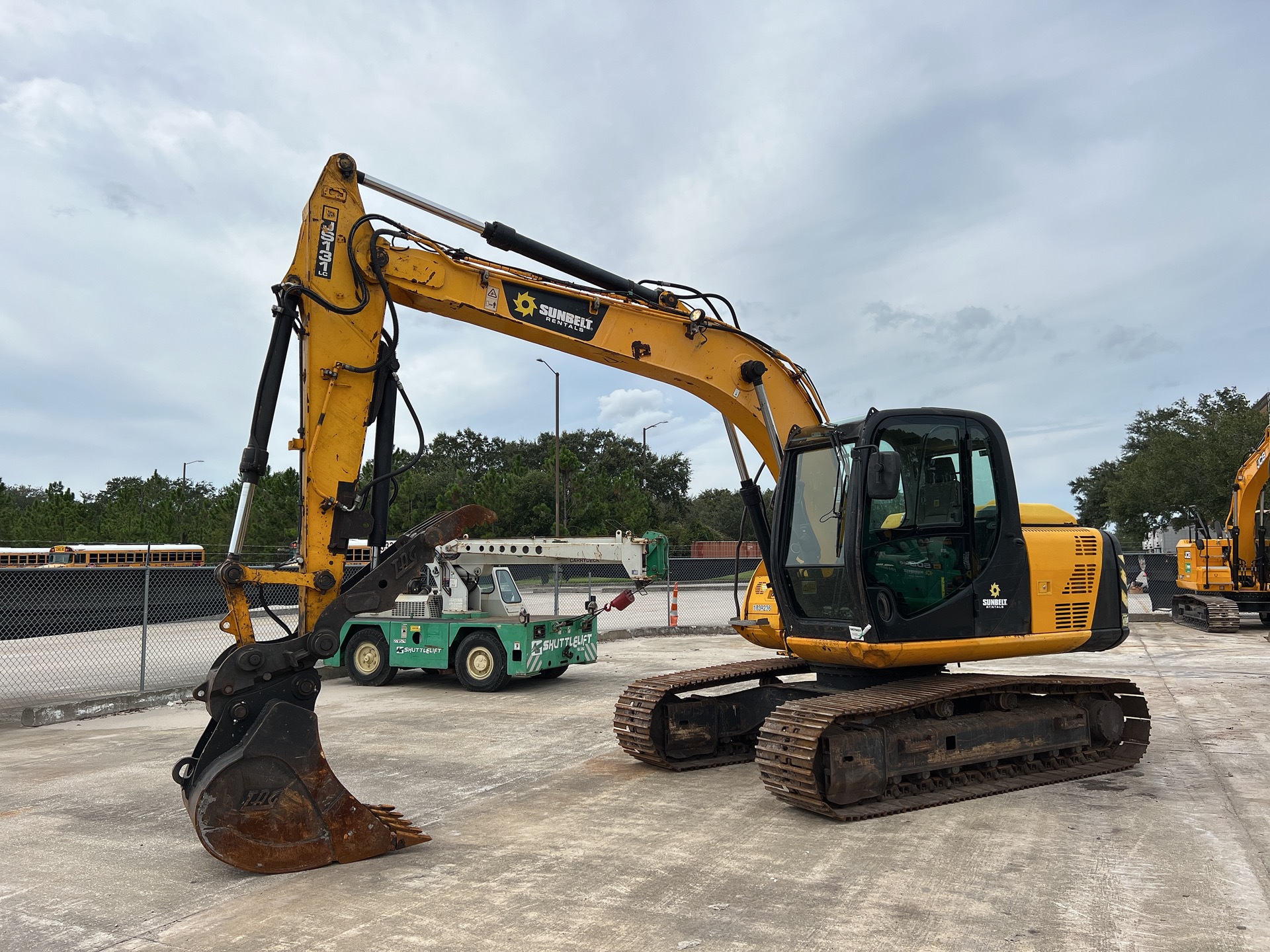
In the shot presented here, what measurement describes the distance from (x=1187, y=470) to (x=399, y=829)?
152 feet

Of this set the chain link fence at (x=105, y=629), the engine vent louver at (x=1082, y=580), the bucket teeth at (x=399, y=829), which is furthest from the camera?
the chain link fence at (x=105, y=629)

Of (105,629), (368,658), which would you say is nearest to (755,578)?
(368,658)

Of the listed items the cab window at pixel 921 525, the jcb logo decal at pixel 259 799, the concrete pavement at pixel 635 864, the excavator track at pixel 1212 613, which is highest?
the cab window at pixel 921 525

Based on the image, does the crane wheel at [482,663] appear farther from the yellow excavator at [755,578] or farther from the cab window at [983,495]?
the cab window at [983,495]

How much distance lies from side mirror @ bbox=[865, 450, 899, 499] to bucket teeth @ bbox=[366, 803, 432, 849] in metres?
3.56

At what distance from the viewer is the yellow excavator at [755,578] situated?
5.36 metres

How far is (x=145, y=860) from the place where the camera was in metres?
5.51

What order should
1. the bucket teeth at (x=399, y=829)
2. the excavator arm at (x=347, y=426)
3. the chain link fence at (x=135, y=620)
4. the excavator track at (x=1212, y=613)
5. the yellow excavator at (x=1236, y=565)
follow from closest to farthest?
the excavator arm at (x=347, y=426), the bucket teeth at (x=399, y=829), the chain link fence at (x=135, y=620), the yellow excavator at (x=1236, y=565), the excavator track at (x=1212, y=613)

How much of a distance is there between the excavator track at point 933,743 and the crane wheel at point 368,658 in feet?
25.5

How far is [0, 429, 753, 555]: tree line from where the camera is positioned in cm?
3441

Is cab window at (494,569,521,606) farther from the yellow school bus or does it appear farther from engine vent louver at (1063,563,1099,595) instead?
the yellow school bus

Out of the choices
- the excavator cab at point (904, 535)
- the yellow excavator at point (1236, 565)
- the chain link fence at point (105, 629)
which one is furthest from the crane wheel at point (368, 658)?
the yellow excavator at point (1236, 565)

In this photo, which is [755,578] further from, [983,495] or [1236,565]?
[1236,565]

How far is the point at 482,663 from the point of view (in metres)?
12.5
